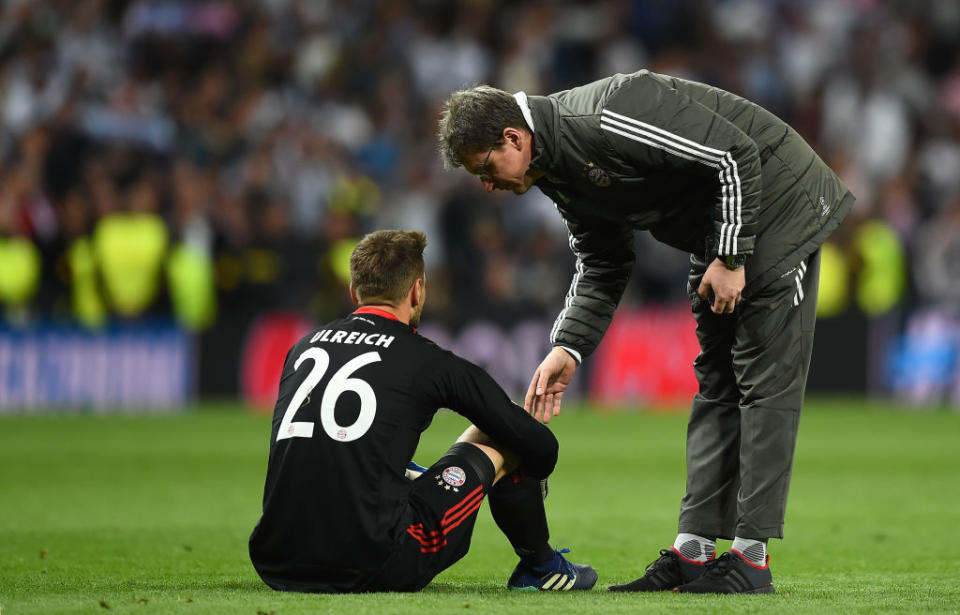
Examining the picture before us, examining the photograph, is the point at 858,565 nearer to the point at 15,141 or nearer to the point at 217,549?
the point at 217,549

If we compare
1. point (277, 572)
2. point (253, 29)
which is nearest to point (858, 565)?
point (277, 572)

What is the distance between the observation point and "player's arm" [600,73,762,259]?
4.50 metres

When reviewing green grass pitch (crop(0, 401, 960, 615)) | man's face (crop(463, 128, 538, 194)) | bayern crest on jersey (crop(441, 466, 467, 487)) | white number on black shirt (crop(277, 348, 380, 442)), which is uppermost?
man's face (crop(463, 128, 538, 194))

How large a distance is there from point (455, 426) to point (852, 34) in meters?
9.64

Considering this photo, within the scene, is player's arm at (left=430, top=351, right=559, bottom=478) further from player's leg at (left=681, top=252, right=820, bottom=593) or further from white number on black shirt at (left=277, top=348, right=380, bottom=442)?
player's leg at (left=681, top=252, right=820, bottom=593)

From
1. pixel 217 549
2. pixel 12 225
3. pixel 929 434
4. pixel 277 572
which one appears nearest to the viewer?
pixel 277 572

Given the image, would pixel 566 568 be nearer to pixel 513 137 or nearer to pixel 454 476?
pixel 454 476

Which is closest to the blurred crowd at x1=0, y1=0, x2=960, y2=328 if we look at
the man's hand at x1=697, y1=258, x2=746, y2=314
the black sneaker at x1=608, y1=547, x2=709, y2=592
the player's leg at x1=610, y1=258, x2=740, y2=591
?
the player's leg at x1=610, y1=258, x2=740, y2=591

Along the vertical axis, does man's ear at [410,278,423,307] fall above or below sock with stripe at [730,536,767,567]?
above

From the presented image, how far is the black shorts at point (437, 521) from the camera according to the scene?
4492mm

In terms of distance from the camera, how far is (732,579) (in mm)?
4695

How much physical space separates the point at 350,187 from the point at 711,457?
1070 cm

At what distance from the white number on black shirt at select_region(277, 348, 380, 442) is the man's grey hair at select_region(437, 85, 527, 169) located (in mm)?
741

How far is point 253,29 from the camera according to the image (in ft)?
56.0
